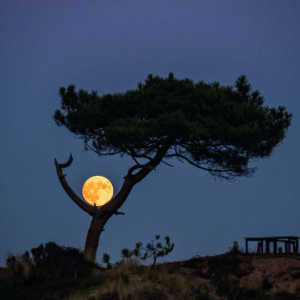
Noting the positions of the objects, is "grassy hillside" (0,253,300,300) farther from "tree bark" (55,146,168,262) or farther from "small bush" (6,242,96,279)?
"tree bark" (55,146,168,262)

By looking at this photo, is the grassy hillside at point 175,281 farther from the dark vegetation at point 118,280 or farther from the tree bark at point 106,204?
the tree bark at point 106,204

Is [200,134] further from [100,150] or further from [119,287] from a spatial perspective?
[119,287]

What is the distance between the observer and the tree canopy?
53.8ft

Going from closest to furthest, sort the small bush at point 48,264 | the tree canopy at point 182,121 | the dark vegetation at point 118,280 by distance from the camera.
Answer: the dark vegetation at point 118,280
the small bush at point 48,264
the tree canopy at point 182,121

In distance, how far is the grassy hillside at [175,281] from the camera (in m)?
11.1

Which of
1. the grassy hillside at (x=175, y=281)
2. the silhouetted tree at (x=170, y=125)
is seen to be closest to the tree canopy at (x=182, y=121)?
the silhouetted tree at (x=170, y=125)

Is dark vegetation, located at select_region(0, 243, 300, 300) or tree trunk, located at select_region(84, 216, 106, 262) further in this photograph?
tree trunk, located at select_region(84, 216, 106, 262)

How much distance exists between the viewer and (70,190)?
61.6 ft

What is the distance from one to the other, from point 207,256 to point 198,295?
506 centimetres

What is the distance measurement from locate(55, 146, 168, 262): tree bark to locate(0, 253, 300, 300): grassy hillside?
8.01 feet

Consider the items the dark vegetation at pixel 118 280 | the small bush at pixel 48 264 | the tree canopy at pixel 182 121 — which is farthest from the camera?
the tree canopy at pixel 182 121

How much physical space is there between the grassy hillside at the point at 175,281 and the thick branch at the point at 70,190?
11.4 ft

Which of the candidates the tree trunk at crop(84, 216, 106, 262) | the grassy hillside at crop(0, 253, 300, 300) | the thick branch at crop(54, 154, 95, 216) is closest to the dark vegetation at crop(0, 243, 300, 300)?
the grassy hillside at crop(0, 253, 300, 300)

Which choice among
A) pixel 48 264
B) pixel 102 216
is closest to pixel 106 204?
pixel 102 216
